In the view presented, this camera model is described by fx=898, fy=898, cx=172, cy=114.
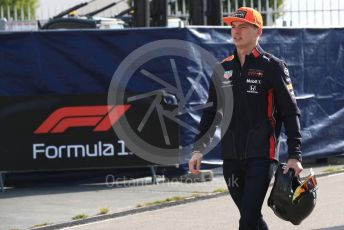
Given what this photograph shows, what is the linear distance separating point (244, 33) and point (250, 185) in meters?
1.01

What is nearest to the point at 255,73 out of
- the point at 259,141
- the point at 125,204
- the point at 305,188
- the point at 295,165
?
the point at 259,141

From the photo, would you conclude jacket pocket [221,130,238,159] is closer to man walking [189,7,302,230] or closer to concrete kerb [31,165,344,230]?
man walking [189,7,302,230]

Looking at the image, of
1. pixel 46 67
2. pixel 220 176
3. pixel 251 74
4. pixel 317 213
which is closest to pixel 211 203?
pixel 317 213

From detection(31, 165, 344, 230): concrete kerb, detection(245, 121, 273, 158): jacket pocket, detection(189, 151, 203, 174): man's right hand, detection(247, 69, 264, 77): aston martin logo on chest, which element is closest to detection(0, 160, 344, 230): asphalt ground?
detection(31, 165, 344, 230): concrete kerb

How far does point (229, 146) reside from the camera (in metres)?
6.00

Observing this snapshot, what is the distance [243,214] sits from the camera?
5.77 meters

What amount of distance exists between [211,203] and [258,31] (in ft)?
15.4

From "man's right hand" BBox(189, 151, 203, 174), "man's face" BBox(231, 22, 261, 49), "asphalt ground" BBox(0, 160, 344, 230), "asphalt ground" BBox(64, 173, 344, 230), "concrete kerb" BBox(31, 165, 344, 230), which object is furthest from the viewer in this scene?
"asphalt ground" BBox(0, 160, 344, 230)

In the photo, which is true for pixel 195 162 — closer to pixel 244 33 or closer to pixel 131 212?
pixel 244 33

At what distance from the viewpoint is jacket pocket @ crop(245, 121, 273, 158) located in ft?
19.3

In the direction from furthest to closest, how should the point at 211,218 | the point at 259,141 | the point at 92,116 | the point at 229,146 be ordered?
the point at 92,116
the point at 211,218
the point at 229,146
the point at 259,141

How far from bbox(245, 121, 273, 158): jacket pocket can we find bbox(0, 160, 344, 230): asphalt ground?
9.61 feet

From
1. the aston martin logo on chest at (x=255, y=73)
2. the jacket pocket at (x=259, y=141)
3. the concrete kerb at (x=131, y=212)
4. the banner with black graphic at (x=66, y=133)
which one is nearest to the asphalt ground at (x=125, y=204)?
the concrete kerb at (x=131, y=212)

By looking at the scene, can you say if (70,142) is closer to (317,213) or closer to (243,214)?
(317,213)
